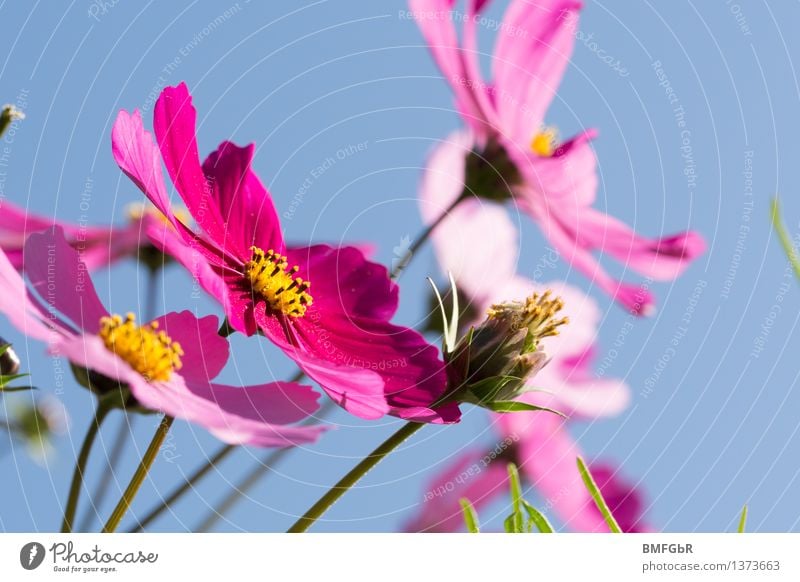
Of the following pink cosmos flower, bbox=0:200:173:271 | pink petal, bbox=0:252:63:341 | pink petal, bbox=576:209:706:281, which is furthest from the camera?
pink petal, bbox=576:209:706:281

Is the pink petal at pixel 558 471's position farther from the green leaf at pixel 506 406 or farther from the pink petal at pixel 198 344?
the pink petal at pixel 198 344

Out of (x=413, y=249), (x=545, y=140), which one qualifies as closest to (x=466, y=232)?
(x=545, y=140)

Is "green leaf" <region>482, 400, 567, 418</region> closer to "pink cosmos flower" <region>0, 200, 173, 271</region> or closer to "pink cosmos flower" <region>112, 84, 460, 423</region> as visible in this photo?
"pink cosmos flower" <region>112, 84, 460, 423</region>

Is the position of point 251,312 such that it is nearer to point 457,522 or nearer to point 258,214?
point 258,214

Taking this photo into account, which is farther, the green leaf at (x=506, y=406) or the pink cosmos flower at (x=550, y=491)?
the pink cosmos flower at (x=550, y=491)

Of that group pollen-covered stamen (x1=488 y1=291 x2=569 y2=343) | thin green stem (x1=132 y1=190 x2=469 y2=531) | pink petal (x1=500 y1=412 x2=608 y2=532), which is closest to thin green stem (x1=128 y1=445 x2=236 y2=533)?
thin green stem (x1=132 y1=190 x2=469 y2=531)

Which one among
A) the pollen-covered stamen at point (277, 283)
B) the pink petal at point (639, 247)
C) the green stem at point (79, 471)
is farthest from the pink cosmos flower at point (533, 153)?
the green stem at point (79, 471)
